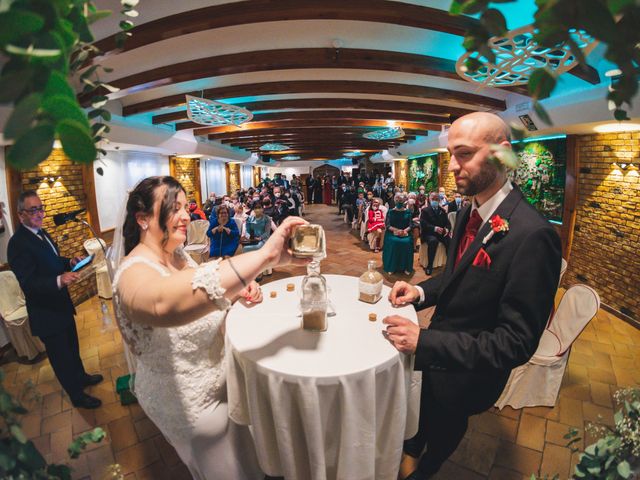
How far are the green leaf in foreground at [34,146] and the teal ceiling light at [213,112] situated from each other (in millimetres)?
4032

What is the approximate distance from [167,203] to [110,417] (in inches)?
88.5

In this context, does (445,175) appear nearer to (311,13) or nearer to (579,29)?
(311,13)

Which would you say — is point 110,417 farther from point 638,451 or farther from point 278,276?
point 278,276

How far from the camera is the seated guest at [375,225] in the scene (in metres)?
7.46

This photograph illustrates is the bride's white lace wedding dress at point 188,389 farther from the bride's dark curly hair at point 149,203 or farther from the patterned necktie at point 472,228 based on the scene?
the patterned necktie at point 472,228

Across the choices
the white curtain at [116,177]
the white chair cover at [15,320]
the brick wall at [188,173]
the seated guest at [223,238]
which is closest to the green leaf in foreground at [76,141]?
the white chair cover at [15,320]

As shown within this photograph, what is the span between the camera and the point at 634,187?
395 cm

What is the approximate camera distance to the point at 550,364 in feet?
7.94

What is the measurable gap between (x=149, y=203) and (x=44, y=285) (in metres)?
1.63

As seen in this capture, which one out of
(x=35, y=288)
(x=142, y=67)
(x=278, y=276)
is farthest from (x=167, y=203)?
(x=278, y=276)

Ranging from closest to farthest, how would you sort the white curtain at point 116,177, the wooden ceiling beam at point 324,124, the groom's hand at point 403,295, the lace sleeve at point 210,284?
1. the lace sleeve at point 210,284
2. the groom's hand at point 403,295
3. the white curtain at point 116,177
4. the wooden ceiling beam at point 324,124

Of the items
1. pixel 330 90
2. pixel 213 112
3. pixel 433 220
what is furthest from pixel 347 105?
pixel 433 220

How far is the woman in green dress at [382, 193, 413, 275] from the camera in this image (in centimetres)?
578

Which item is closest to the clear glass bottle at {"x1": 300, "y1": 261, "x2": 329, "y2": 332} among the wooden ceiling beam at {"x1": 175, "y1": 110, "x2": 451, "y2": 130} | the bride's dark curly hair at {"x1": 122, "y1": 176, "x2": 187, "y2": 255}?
the bride's dark curly hair at {"x1": 122, "y1": 176, "x2": 187, "y2": 255}
